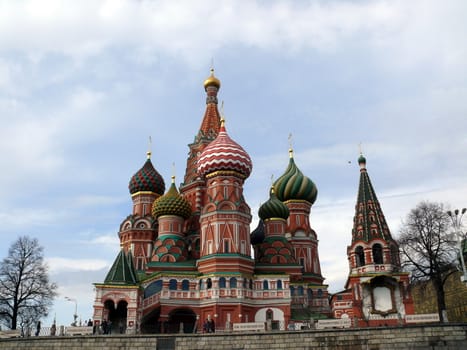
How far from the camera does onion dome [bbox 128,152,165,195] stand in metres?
42.4

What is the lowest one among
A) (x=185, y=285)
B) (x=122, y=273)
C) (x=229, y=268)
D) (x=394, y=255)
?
(x=185, y=285)

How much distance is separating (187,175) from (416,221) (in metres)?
21.9

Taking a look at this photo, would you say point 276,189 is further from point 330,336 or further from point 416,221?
point 330,336

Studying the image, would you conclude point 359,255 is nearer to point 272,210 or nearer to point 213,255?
point 272,210

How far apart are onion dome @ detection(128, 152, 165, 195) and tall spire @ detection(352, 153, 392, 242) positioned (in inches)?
692

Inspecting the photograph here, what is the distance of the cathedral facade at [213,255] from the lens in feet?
102

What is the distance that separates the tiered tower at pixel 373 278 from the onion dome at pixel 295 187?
8538 mm

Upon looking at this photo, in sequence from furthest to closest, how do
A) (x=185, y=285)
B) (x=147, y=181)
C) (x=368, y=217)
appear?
(x=147, y=181) < (x=368, y=217) < (x=185, y=285)

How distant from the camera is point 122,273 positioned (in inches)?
1171

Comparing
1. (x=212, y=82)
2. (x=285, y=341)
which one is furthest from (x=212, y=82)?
(x=285, y=341)

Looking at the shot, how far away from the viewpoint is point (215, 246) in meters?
33.0

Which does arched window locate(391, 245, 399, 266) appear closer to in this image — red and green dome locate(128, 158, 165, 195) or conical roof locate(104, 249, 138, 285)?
conical roof locate(104, 249, 138, 285)

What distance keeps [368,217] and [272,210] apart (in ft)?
26.3

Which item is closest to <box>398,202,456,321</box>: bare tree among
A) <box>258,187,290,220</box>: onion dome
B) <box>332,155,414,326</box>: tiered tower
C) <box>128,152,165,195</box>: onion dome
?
<box>332,155,414,326</box>: tiered tower
